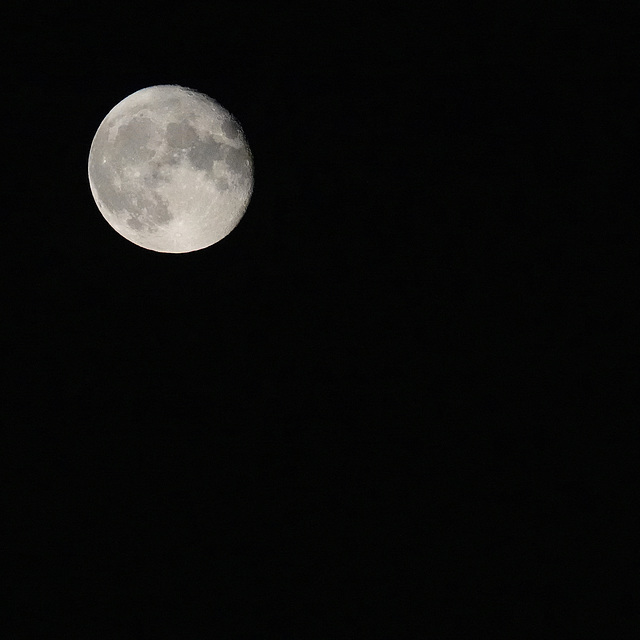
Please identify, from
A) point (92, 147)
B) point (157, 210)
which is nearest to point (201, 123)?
point (157, 210)

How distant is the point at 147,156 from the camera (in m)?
3.63

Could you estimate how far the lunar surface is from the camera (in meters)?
3.65

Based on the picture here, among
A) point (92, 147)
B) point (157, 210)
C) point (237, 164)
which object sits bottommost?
point (157, 210)

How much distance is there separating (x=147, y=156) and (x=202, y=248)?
833 millimetres

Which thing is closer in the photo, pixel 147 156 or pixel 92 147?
pixel 147 156

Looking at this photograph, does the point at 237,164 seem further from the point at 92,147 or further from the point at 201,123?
the point at 92,147

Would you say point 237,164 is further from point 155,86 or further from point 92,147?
point 92,147

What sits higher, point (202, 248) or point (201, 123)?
point (201, 123)

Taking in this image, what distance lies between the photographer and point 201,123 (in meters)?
3.80

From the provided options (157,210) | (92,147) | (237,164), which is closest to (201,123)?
(237,164)

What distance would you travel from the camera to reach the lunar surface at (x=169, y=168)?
3.65 metres

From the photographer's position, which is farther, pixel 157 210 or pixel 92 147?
pixel 92 147

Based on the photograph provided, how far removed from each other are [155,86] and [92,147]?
A: 0.66 meters

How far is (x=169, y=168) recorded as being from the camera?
11.9ft
